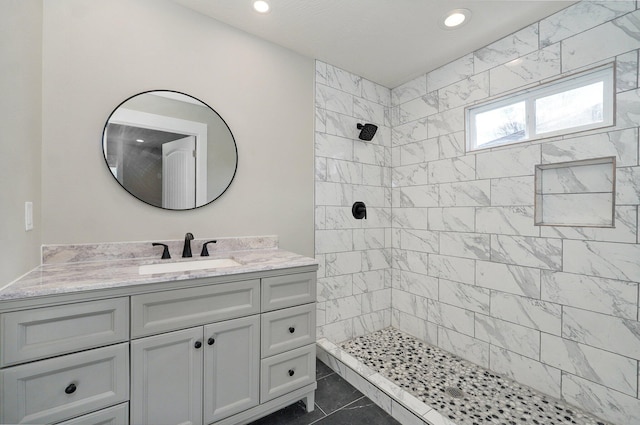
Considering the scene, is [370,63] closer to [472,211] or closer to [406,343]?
[472,211]

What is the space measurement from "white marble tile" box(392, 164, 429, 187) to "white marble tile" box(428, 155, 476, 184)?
78mm

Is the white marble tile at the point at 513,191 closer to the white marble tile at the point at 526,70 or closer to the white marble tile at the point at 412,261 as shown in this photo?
the white marble tile at the point at 526,70

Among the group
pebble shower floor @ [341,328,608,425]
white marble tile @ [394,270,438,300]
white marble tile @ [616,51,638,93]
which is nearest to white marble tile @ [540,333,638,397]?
pebble shower floor @ [341,328,608,425]

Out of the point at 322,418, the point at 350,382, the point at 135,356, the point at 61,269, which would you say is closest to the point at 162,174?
the point at 61,269

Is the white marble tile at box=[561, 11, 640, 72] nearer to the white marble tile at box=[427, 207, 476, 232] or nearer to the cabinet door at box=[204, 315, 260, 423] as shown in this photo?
the white marble tile at box=[427, 207, 476, 232]

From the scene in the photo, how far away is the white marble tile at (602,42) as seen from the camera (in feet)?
5.22

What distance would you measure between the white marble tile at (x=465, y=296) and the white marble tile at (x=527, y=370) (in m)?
0.34

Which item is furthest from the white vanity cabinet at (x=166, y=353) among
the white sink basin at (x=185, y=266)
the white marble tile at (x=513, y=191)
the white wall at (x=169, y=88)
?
the white marble tile at (x=513, y=191)

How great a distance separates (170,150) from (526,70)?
2.72 m

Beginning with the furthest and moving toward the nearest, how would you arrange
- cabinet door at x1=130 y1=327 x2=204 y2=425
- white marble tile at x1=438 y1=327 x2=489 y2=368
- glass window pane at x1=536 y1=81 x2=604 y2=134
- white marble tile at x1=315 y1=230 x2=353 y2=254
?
white marble tile at x1=315 y1=230 x2=353 y2=254, white marble tile at x1=438 y1=327 x2=489 y2=368, glass window pane at x1=536 y1=81 x2=604 y2=134, cabinet door at x1=130 y1=327 x2=204 y2=425

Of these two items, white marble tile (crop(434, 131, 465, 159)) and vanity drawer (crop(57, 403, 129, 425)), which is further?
white marble tile (crop(434, 131, 465, 159))

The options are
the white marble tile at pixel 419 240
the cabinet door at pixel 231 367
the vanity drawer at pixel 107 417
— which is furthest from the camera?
the white marble tile at pixel 419 240

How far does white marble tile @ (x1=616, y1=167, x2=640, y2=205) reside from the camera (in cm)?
157

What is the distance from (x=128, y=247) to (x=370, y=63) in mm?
2559
